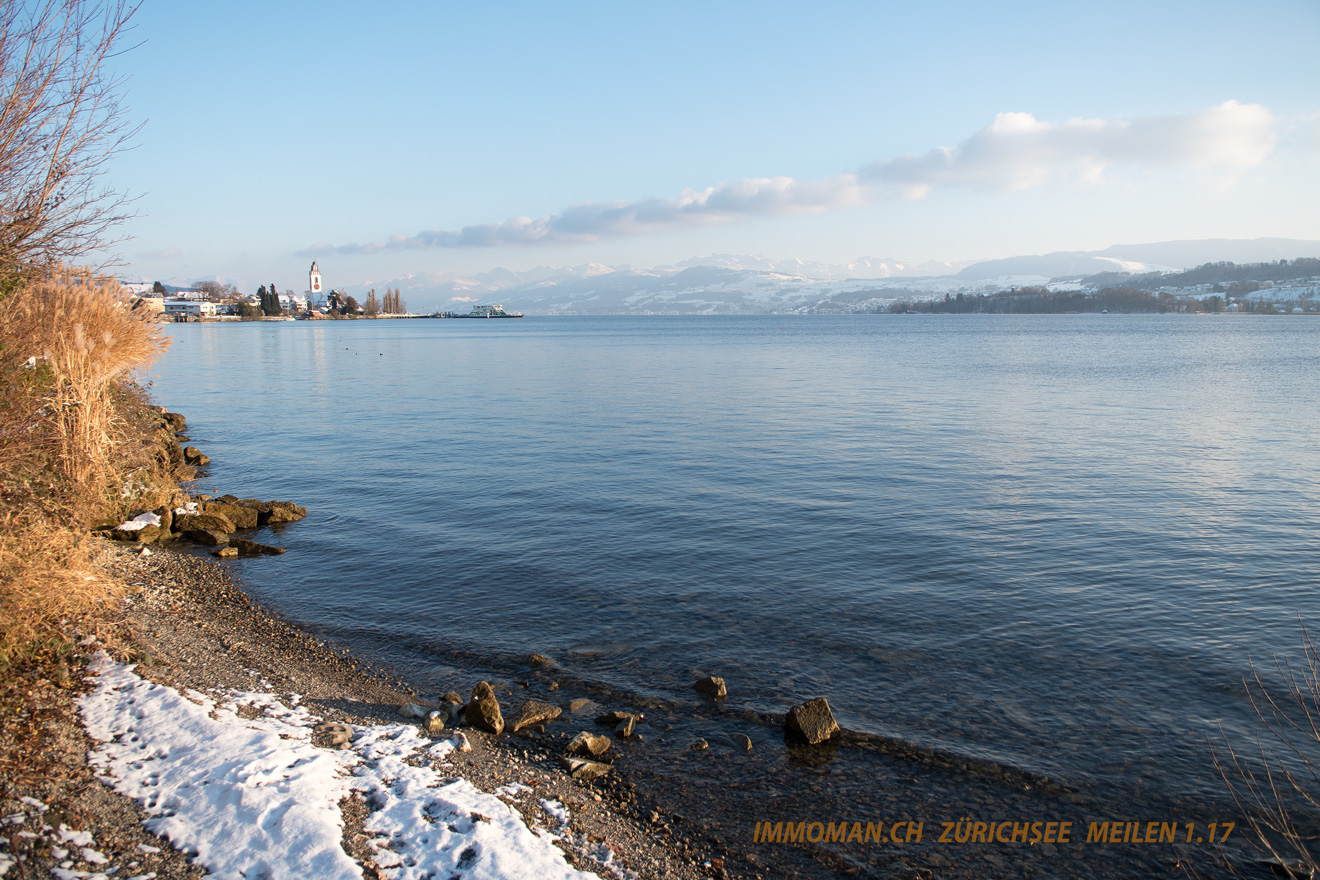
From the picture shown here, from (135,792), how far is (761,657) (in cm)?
779

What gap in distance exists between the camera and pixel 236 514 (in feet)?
60.0

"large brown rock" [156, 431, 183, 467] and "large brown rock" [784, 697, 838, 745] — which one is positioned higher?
"large brown rock" [156, 431, 183, 467]

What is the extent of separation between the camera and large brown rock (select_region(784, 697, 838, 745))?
901 cm

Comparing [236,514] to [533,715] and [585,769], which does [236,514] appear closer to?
[533,715]

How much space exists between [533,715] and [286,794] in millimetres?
3238

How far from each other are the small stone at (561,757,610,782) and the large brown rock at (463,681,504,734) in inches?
44.0

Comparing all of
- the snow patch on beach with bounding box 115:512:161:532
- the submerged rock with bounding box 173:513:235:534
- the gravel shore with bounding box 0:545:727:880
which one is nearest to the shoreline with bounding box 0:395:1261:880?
the gravel shore with bounding box 0:545:727:880

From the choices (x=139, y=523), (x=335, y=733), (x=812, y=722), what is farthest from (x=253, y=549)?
(x=812, y=722)

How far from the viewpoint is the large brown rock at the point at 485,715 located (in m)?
8.95

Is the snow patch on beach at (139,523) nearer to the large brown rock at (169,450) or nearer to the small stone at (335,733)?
the large brown rock at (169,450)

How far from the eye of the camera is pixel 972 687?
10.4 meters

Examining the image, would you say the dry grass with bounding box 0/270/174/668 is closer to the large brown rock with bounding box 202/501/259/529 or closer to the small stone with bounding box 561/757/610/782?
the large brown rock with bounding box 202/501/259/529

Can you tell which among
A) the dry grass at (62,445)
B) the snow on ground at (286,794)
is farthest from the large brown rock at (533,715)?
the dry grass at (62,445)

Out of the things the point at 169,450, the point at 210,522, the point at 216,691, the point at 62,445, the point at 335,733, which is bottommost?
the point at 335,733
